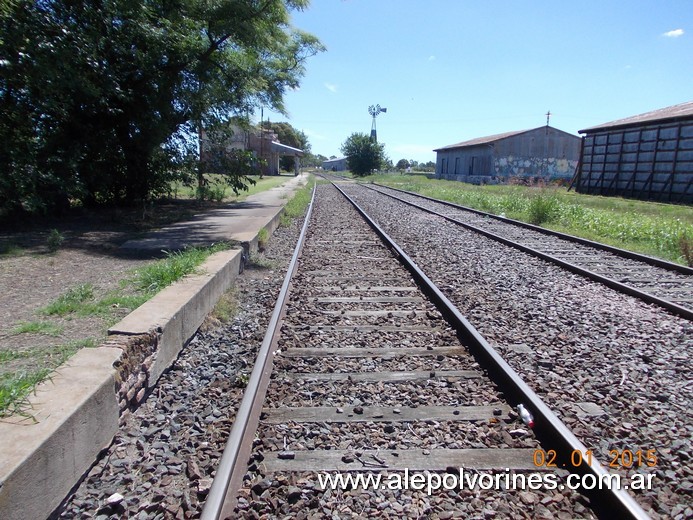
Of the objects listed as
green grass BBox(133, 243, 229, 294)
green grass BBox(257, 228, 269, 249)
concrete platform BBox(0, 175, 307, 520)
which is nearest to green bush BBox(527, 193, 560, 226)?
green grass BBox(257, 228, 269, 249)

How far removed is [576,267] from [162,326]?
20.6ft

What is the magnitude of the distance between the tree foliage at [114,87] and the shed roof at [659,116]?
1935cm

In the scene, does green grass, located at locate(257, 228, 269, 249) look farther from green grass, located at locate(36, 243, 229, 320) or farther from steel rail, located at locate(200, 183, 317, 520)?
steel rail, located at locate(200, 183, 317, 520)

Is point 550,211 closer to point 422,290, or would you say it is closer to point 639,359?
point 422,290

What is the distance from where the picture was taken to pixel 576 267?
757cm

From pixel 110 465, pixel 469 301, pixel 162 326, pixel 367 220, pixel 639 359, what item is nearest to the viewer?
pixel 110 465

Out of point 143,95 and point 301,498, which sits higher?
point 143,95

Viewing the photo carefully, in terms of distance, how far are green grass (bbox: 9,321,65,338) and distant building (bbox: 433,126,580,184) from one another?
3913 cm

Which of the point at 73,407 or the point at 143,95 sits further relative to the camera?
the point at 143,95

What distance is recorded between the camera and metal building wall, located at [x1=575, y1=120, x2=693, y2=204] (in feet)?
75.8

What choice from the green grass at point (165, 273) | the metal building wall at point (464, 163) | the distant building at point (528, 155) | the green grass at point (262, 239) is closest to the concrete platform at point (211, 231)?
the green grass at point (262, 239)

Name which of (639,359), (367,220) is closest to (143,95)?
(367,220)

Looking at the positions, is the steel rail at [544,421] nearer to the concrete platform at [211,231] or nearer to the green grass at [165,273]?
the green grass at [165,273]

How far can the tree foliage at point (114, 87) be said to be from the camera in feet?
27.0
